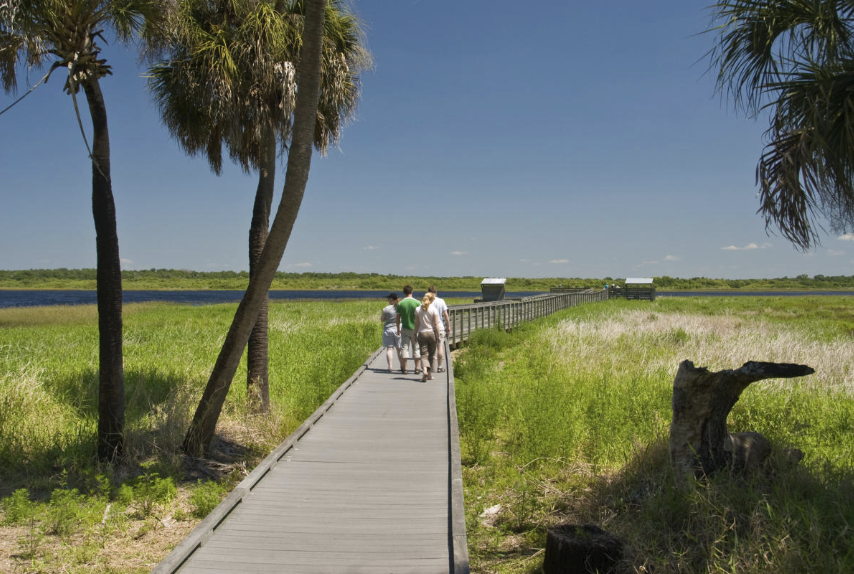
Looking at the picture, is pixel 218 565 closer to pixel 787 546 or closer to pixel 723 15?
pixel 787 546

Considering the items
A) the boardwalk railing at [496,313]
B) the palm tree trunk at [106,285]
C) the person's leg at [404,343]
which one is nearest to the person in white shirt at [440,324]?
the person's leg at [404,343]

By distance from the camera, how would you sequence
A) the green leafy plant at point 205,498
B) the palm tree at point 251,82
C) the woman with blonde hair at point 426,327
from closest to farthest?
the green leafy plant at point 205,498, the palm tree at point 251,82, the woman with blonde hair at point 426,327

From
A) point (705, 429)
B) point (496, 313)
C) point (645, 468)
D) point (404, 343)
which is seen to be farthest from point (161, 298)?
point (705, 429)

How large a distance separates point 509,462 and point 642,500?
107 inches

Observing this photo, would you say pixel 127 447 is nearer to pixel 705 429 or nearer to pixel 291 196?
pixel 291 196

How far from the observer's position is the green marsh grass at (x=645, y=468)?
14.1 ft

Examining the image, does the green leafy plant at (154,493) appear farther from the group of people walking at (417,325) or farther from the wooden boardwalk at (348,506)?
the group of people walking at (417,325)

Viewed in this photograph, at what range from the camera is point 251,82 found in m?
9.26

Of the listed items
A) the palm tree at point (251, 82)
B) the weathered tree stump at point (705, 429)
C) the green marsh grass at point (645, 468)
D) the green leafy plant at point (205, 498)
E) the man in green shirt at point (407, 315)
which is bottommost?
the green leafy plant at point (205, 498)

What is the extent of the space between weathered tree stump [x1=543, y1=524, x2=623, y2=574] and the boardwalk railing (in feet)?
46.9

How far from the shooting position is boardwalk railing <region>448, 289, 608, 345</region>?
64.5ft

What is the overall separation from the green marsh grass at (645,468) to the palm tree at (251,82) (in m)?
4.80

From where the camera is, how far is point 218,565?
3.91 m

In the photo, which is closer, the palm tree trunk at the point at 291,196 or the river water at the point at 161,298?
the palm tree trunk at the point at 291,196
